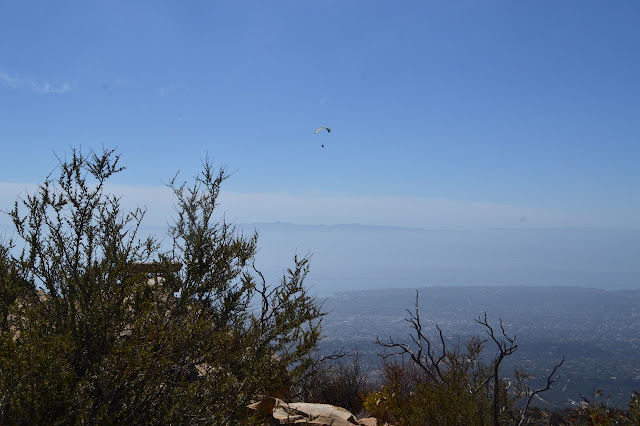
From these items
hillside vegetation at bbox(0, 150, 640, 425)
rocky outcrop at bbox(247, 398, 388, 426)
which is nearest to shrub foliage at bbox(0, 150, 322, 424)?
hillside vegetation at bbox(0, 150, 640, 425)

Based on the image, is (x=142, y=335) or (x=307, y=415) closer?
(x=142, y=335)

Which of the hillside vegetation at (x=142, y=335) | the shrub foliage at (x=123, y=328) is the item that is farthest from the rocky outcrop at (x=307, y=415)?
the shrub foliage at (x=123, y=328)

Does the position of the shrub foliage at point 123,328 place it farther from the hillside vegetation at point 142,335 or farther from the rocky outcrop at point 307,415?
the rocky outcrop at point 307,415

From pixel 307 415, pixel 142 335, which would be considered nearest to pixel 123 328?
pixel 142 335

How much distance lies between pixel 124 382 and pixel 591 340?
149 meters

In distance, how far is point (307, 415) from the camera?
7.20m

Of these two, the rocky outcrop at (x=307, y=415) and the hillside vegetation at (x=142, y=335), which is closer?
the hillside vegetation at (x=142, y=335)

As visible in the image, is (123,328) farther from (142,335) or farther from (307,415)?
(307,415)

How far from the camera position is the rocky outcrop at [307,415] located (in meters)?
6.65

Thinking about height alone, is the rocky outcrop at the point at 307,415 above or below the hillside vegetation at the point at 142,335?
below

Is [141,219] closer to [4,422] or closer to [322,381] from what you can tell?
[4,422]

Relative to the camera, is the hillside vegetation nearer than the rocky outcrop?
Yes

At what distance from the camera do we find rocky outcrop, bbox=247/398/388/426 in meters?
6.65

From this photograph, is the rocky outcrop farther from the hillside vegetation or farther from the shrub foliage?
the shrub foliage
